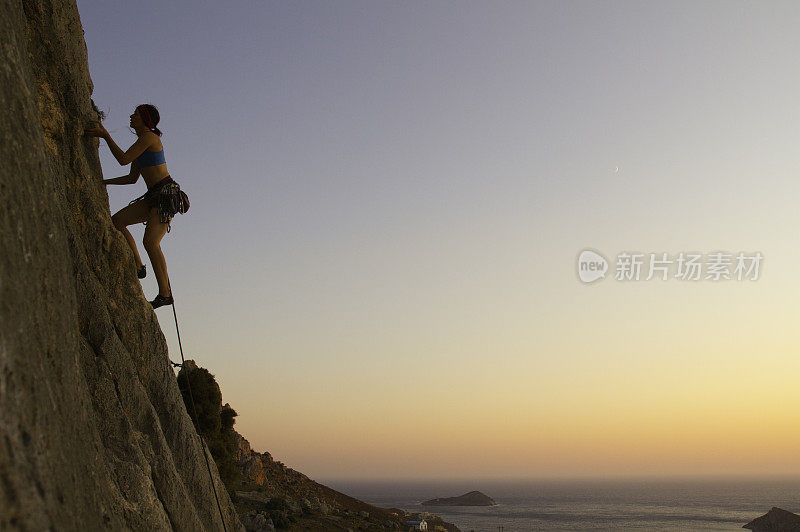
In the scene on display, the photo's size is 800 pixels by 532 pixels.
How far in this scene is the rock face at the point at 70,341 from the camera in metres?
3.66

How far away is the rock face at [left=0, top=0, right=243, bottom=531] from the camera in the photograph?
366 centimetres

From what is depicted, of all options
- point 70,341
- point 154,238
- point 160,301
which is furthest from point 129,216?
point 70,341

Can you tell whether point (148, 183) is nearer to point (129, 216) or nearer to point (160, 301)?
point (129, 216)

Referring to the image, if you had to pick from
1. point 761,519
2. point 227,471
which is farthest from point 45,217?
point 761,519

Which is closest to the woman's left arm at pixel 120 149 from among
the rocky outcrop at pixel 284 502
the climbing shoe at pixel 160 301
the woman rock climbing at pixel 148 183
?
the woman rock climbing at pixel 148 183

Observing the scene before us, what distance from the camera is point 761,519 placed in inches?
4469

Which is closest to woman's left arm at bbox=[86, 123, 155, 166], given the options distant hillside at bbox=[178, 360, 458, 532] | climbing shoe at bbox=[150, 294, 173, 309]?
climbing shoe at bbox=[150, 294, 173, 309]

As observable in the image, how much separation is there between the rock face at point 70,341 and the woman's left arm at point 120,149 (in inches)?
9.2

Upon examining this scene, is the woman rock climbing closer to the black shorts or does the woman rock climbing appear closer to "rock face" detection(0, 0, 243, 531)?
the black shorts

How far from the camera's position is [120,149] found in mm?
8562

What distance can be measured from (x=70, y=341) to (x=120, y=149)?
4.70 meters

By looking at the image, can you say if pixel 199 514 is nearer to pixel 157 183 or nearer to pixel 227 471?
pixel 157 183

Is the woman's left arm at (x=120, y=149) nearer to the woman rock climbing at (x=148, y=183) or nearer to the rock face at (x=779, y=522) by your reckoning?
the woman rock climbing at (x=148, y=183)

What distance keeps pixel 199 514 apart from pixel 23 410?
18.9ft
